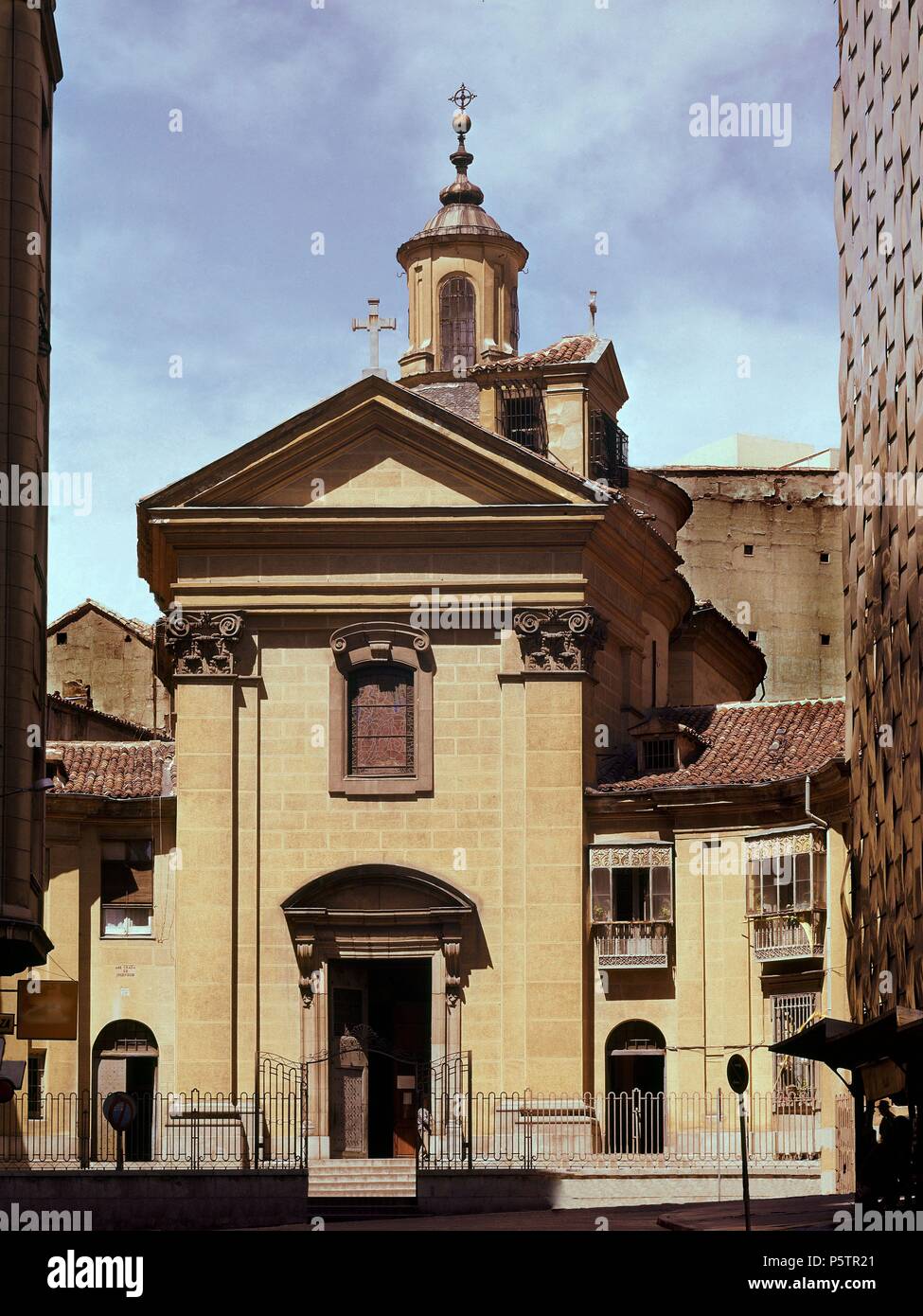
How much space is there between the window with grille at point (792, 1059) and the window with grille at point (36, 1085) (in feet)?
46.7

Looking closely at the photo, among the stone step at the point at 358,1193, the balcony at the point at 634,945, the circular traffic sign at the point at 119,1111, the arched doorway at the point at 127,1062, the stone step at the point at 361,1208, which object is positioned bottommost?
the stone step at the point at 361,1208

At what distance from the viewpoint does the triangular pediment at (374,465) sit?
174ft

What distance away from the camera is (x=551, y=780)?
52.4 meters

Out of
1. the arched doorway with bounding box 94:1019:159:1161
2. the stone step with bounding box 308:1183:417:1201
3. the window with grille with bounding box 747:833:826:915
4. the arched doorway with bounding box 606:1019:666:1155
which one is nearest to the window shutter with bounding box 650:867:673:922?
the window with grille with bounding box 747:833:826:915

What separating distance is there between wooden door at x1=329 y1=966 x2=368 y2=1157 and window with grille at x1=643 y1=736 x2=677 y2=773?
7.46 metres

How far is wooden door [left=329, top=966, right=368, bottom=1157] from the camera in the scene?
5144cm

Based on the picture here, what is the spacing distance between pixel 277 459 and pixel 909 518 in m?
17.1

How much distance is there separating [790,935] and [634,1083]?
4.72m

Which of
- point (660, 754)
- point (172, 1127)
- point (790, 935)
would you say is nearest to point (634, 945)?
point (790, 935)

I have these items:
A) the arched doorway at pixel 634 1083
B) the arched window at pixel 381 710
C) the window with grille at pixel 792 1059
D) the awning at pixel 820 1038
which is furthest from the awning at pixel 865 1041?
the arched window at pixel 381 710

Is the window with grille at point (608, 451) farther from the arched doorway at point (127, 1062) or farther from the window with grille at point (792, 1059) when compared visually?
the arched doorway at point (127, 1062)

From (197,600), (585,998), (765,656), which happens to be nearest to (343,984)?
Result: (585,998)

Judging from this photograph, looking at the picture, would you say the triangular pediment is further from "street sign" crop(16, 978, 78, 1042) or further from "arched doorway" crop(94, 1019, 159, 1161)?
"arched doorway" crop(94, 1019, 159, 1161)

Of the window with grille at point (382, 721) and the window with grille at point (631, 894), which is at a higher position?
the window with grille at point (382, 721)
